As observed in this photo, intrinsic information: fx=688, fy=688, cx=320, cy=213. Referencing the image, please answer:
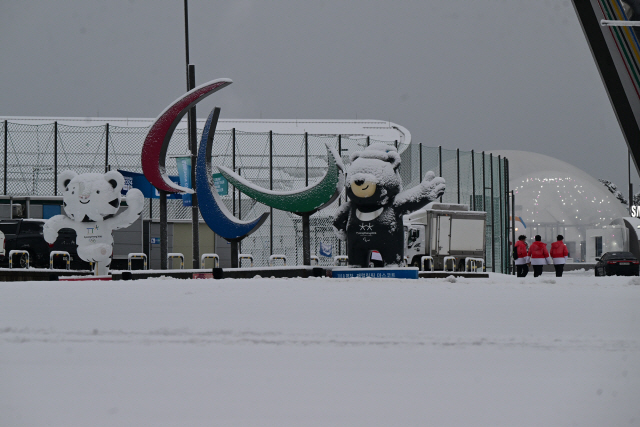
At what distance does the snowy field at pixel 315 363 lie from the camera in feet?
12.0

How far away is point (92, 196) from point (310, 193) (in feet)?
16.2

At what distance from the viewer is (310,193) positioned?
15.5m

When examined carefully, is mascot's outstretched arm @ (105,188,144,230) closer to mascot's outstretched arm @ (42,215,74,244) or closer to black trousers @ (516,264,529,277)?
mascot's outstretched arm @ (42,215,74,244)

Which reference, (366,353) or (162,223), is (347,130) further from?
(366,353)

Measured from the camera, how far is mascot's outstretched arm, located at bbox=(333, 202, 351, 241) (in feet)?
50.5

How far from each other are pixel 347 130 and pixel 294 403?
4413cm

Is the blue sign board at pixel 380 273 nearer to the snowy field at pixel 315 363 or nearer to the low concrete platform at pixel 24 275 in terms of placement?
the snowy field at pixel 315 363

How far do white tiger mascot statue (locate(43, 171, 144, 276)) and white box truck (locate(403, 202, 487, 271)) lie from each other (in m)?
10.2

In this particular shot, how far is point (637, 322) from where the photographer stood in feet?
21.4

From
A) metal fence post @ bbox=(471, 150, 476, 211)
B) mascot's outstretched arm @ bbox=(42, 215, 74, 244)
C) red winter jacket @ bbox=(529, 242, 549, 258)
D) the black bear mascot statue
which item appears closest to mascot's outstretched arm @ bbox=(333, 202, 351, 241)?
the black bear mascot statue

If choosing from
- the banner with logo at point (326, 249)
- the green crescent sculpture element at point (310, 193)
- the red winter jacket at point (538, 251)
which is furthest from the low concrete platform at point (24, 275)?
the red winter jacket at point (538, 251)

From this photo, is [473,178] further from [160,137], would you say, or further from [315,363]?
[315,363]

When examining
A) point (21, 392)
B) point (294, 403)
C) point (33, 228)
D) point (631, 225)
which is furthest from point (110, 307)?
point (631, 225)

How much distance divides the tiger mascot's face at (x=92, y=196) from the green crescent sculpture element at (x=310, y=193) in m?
2.54
